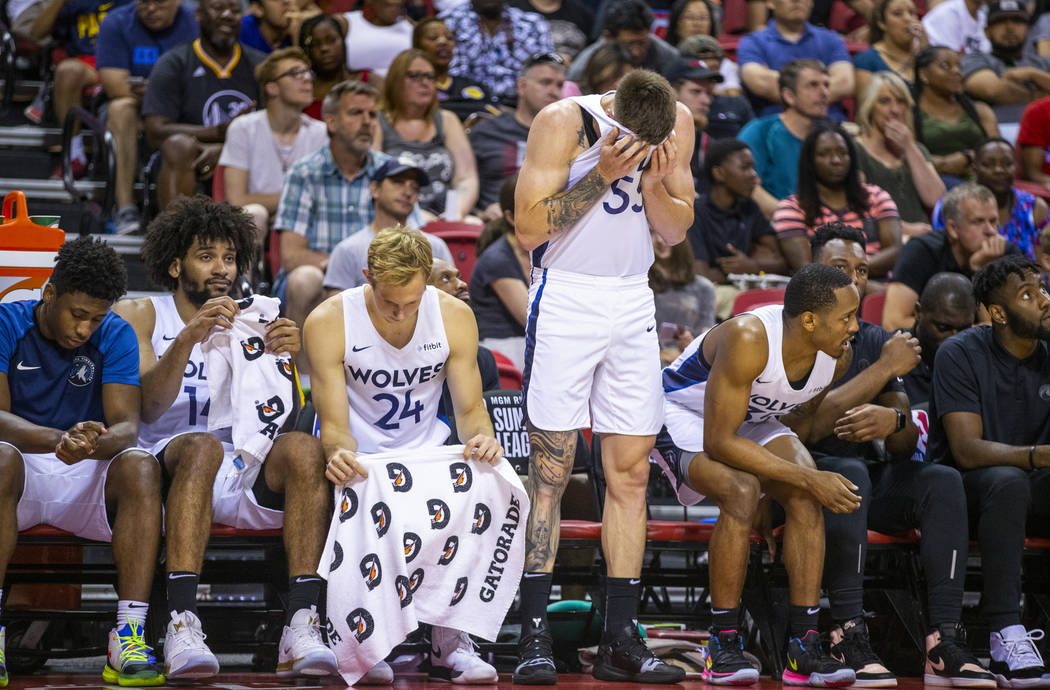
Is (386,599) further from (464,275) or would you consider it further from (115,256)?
(464,275)

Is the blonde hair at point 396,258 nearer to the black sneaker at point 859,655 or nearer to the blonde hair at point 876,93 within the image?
the black sneaker at point 859,655

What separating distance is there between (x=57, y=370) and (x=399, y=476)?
1222 millimetres

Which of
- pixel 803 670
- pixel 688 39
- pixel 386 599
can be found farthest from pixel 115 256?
pixel 688 39

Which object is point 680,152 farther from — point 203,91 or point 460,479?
point 203,91

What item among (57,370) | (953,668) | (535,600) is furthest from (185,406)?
(953,668)

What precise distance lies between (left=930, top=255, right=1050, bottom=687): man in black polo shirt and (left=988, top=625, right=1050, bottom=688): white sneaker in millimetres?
113

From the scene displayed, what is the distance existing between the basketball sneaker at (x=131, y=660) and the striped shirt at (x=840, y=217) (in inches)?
167

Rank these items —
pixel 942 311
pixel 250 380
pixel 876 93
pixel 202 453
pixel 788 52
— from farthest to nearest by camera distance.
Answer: pixel 788 52 → pixel 876 93 → pixel 942 311 → pixel 250 380 → pixel 202 453

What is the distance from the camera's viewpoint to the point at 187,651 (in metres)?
3.89

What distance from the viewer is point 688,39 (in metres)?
8.65

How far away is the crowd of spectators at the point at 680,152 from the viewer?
197 inches

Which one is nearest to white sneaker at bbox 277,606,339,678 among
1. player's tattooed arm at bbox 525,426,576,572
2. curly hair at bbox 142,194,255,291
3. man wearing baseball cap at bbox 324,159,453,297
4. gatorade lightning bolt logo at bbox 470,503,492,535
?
Answer: gatorade lightning bolt logo at bbox 470,503,492,535

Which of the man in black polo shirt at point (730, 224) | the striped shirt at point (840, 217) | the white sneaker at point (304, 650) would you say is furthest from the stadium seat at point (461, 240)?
the white sneaker at point (304, 650)

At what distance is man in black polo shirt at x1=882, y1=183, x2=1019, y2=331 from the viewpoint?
20.0ft
